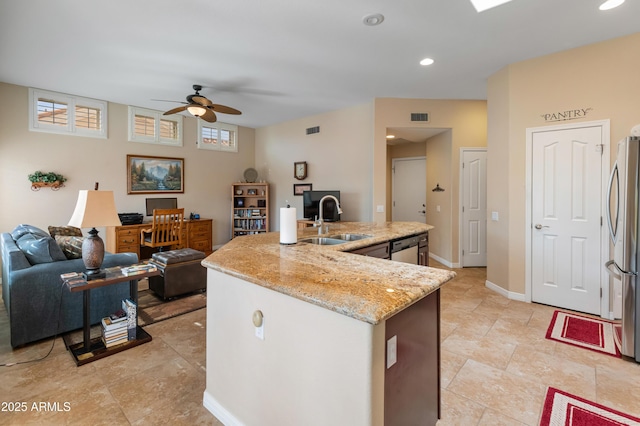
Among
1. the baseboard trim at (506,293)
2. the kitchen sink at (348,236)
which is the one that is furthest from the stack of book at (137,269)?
the baseboard trim at (506,293)

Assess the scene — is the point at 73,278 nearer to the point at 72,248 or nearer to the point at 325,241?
the point at 72,248

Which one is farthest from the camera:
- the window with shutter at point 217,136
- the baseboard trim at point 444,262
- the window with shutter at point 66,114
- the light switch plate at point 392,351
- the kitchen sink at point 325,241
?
the window with shutter at point 217,136

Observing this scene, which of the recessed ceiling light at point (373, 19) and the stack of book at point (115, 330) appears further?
the recessed ceiling light at point (373, 19)

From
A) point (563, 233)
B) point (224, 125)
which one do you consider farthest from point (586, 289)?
point (224, 125)

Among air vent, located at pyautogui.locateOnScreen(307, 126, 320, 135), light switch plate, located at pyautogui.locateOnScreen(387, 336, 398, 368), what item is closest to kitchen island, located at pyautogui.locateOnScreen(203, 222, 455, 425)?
light switch plate, located at pyautogui.locateOnScreen(387, 336, 398, 368)

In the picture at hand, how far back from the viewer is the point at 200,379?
216cm

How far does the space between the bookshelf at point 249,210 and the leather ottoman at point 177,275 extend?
2997 mm

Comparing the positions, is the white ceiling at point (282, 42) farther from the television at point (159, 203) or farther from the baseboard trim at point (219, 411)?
the baseboard trim at point (219, 411)

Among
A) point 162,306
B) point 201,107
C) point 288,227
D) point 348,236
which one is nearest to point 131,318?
point 162,306

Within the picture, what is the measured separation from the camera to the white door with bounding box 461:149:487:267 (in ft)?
17.3

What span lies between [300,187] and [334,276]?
530cm

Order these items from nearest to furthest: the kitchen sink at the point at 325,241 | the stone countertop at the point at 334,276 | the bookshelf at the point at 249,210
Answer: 1. the stone countertop at the point at 334,276
2. the kitchen sink at the point at 325,241
3. the bookshelf at the point at 249,210

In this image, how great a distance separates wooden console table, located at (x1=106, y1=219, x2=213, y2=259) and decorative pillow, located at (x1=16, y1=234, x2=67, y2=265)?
7.53 feet

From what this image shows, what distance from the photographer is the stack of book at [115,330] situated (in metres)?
2.54
